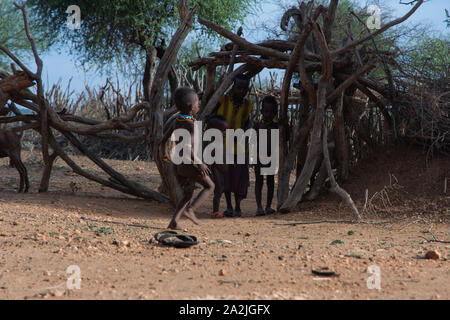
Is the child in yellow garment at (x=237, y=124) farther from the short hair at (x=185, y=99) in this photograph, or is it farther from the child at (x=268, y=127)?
the short hair at (x=185, y=99)

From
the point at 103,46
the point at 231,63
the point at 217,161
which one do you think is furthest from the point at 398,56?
the point at 103,46

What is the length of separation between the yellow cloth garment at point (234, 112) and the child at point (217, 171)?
234mm

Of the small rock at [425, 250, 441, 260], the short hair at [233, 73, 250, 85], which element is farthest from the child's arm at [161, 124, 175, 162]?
the small rock at [425, 250, 441, 260]

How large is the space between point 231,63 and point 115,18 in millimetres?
5894

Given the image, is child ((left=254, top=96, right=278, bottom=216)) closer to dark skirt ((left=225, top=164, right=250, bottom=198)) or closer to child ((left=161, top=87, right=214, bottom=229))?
dark skirt ((left=225, top=164, right=250, bottom=198))

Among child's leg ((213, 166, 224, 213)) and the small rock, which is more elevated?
child's leg ((213, 166, 224, 213))

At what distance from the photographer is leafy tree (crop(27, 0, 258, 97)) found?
12.2 metres

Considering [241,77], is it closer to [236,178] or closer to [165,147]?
[236,178]

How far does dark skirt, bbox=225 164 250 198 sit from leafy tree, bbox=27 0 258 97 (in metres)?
6.34

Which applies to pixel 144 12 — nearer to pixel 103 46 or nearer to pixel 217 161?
pixel 103 46

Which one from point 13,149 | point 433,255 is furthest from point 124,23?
point 433,255

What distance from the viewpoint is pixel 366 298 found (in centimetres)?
276

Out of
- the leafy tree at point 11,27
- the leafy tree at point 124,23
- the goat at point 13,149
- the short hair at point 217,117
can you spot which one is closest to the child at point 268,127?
the short hair at point 217,117
